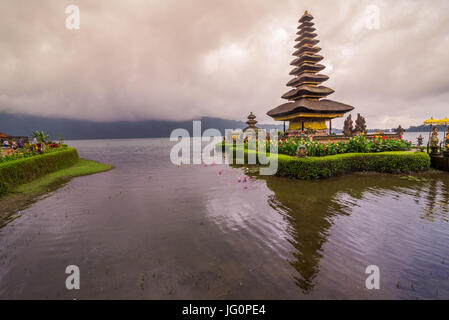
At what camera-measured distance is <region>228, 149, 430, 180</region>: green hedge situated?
11188 mm

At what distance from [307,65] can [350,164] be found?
21.8 meters

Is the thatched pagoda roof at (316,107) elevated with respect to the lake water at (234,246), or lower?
elevated

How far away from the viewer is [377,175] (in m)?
12.1

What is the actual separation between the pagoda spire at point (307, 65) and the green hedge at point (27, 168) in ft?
93.9

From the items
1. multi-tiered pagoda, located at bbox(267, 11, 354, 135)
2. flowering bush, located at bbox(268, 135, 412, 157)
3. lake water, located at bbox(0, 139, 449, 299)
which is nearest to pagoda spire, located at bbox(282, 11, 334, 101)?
multi-tiered pagoda, located at bbox(267, 11, 354, 135)

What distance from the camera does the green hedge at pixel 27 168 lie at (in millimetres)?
9153

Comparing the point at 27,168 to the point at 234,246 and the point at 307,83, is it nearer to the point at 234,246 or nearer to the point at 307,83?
the point at 234,246

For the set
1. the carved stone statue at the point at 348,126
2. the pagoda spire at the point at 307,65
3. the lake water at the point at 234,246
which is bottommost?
the lake water at the point at 234,246

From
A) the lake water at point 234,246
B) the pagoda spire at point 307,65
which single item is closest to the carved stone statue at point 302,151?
the lake water at point 234,246

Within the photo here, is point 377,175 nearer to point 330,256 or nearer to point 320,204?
point 320,204

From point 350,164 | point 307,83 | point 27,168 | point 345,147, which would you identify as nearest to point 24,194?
point 27,168

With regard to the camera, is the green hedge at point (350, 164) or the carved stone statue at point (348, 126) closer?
the green hedge at point (350, 164)

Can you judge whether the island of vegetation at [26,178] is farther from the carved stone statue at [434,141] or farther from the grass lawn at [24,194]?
the carved stone statue at [434,141]

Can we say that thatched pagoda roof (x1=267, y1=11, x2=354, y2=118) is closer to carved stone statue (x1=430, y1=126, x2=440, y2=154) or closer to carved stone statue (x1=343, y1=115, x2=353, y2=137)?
carved stone statue (x1=343, y1=115, x2=353, y2=137)
